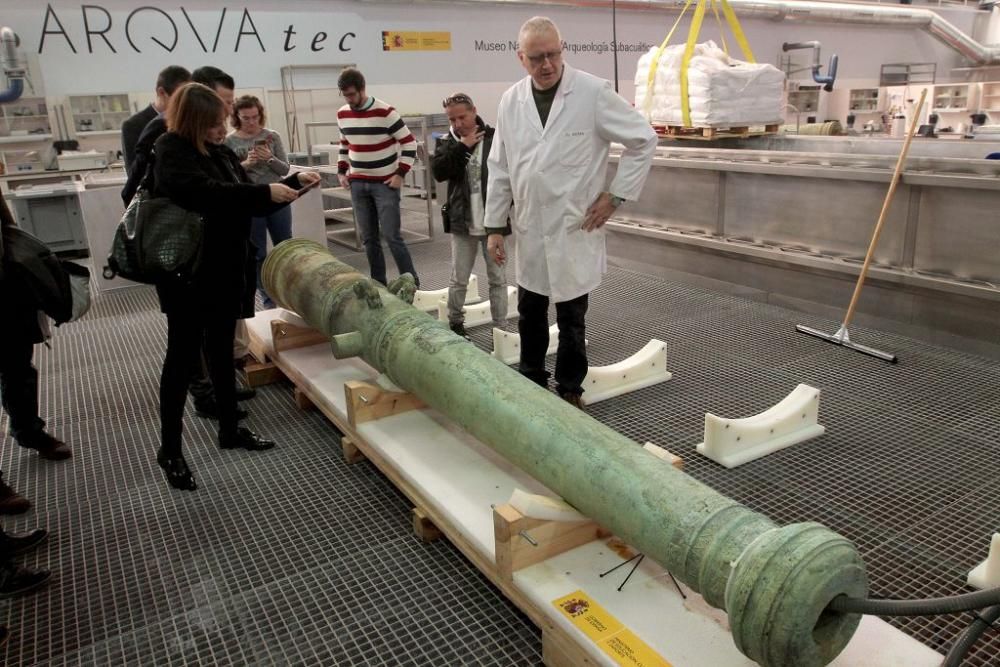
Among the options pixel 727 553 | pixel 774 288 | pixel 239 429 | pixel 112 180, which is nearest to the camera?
pixel 727 553

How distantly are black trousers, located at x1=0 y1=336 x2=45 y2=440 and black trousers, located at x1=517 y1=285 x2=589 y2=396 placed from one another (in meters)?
1.93

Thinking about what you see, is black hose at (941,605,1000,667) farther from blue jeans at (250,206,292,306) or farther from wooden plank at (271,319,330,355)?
blue jeans at (250,206,292,306)

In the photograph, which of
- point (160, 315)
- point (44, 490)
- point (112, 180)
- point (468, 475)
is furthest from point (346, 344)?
point (112, 180)

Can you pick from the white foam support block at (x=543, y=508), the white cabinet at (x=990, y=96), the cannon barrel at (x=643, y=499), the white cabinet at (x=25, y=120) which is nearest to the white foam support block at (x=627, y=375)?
the cannon barrel at (x=643, y=499)

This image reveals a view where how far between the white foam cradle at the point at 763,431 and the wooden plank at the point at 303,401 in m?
1.75

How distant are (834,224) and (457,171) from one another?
2.31 m

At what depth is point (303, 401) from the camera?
3389 mm

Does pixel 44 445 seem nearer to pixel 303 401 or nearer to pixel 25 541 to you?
pixel 25 541

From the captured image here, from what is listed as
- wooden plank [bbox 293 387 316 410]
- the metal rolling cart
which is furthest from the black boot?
the metal rolling cart

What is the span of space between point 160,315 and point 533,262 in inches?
130

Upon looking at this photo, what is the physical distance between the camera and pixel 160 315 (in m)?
5.17

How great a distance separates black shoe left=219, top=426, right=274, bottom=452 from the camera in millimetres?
3004

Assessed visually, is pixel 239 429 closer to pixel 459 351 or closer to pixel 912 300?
pixel 459 351

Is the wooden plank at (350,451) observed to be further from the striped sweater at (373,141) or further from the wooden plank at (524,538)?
the striped sweater at (373,141)
